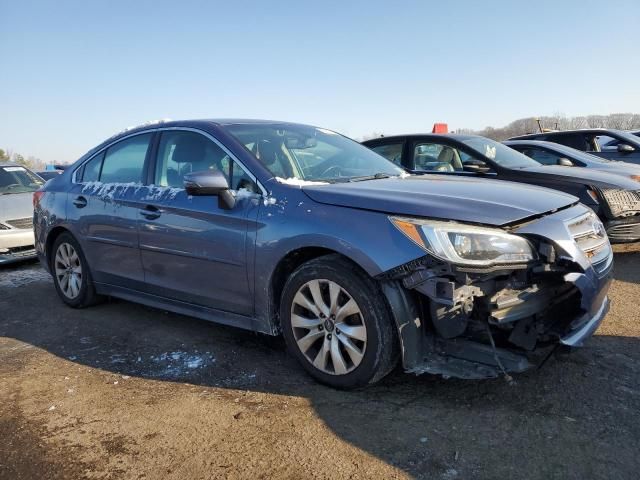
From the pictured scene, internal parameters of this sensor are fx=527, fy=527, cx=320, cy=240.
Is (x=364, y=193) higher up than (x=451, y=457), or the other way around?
(x=364, y=193)

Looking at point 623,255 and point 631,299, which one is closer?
point 631,299

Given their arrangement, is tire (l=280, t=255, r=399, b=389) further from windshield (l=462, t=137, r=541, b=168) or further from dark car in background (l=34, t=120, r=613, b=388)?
windshield (l=462, t=137, r=541, b=168)

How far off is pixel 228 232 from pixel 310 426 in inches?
54.5

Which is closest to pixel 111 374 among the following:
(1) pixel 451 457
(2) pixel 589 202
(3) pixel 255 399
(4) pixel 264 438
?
(3) pixel 255 399

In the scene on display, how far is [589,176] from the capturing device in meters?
6.14

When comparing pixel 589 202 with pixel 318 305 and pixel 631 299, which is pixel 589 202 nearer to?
pixel 631 299

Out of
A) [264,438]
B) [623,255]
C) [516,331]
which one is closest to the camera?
[264,438]

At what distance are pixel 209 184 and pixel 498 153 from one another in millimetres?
4724

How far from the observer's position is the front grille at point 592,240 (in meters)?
3.08

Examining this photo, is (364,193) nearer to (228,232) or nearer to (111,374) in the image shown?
(228,232)

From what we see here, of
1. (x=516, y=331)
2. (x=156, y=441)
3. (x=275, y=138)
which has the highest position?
(x=275, y=138)

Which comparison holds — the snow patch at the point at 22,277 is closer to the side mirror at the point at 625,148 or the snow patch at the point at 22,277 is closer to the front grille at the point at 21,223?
the front grille at the point at 21,223

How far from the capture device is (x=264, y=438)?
2.71 m

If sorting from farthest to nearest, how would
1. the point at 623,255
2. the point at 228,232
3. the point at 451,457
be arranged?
1. the point at 623,255
2. the point at 228,232
3. the point at 451,457
